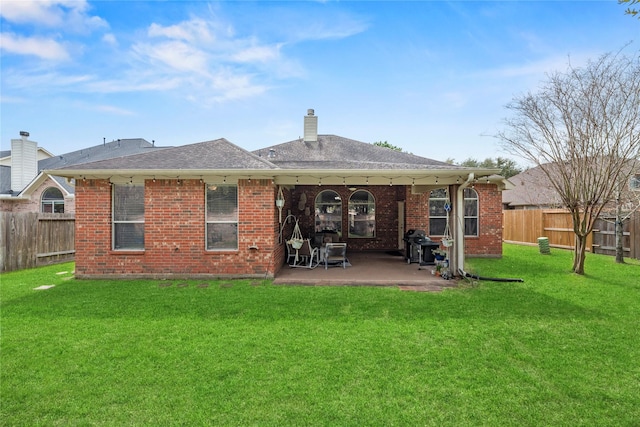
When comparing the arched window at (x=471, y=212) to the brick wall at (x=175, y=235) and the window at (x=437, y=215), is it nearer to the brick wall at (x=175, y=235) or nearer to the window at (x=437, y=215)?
the window at (x=437, y=215)

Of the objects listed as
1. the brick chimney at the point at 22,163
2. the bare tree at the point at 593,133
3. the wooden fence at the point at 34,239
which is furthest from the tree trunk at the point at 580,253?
the brick chimney at the point at 22,163

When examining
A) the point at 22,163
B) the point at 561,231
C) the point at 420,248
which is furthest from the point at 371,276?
the point at 22,163

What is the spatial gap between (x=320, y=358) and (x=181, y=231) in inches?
233

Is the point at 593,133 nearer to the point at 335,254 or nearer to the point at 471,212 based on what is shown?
the point at 471,212

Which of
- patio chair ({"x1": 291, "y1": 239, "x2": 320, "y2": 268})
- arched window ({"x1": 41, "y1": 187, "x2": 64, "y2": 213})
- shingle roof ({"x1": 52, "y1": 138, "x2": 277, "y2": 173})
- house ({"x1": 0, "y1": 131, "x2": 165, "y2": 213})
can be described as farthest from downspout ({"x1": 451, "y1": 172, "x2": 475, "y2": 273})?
arched window ({"x1": 41, "y1": 187, "x2": 64, "y2": 213})

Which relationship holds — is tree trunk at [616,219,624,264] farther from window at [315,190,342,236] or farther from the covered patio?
window at [315,190,342,236]

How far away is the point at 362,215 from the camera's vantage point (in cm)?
1457

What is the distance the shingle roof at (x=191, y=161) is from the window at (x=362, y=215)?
6.11 meters

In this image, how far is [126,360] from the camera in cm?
395

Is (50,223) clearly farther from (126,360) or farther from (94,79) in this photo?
(126,360)

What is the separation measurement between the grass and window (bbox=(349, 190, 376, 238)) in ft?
24.4

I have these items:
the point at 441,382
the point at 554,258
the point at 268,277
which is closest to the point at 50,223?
the point at 268,277

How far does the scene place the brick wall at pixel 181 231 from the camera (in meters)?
8.56

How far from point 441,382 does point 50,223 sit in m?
12.9
